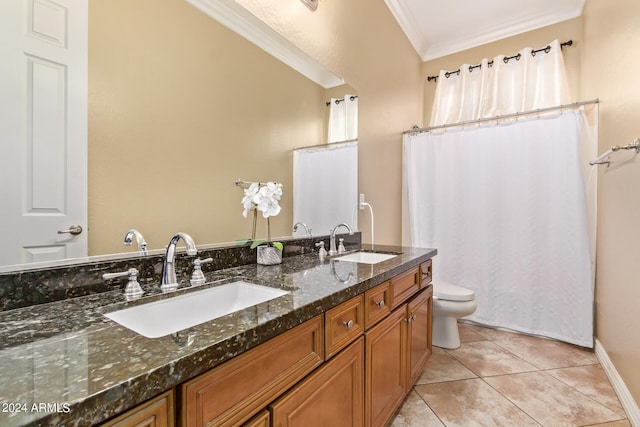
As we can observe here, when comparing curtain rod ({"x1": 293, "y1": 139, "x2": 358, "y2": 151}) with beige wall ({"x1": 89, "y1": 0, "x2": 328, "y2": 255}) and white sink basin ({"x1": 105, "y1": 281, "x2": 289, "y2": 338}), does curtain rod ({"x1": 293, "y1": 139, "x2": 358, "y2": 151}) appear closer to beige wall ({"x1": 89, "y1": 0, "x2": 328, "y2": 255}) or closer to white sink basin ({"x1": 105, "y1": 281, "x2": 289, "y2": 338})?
beige wall ({"x1": 89, "y1": 0, "x2": 328, "y2": 255})

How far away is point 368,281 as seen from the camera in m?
1.09

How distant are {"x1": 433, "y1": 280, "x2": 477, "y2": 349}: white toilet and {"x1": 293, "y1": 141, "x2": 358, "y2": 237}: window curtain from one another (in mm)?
845

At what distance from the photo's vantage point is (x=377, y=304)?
1.21 m

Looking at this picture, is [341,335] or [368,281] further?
[368,281]

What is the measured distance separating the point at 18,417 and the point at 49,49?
0.90 meters

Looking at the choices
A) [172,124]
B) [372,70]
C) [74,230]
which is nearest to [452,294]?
[372,70]

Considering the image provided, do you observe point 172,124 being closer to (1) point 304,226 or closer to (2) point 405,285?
(1) point 304,226

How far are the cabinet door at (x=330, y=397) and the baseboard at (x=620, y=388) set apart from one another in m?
1.45

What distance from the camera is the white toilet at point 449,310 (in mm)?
2176

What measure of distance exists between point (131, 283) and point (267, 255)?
1.85 ft

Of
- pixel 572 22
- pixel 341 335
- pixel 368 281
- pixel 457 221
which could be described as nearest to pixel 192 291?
pixel 341 335

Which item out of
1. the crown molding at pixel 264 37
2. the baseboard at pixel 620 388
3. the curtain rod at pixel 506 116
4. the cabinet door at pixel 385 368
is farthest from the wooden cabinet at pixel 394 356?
the curtain rod at pixel 506 116

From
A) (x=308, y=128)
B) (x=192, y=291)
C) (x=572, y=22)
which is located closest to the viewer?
(x=192, y=291)

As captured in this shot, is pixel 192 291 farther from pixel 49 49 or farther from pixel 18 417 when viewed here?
pixel 49 49
